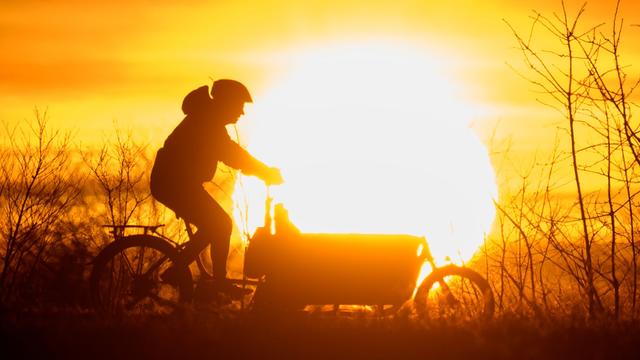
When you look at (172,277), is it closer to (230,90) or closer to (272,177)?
(272,177)

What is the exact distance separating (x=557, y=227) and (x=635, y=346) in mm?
5132

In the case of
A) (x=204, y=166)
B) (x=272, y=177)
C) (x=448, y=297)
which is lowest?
(x=448, y=297)

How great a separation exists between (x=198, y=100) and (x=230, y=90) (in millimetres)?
Result: 364

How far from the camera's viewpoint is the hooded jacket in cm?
1024

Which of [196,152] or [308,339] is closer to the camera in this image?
[308,339]

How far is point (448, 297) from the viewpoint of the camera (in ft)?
34.3

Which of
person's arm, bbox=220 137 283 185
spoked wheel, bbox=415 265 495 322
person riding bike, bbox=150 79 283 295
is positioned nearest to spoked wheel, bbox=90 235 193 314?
person riding bike, bbox=150 79 283 295

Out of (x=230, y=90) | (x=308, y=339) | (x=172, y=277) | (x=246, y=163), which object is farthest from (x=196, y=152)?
(x=308, y=339)

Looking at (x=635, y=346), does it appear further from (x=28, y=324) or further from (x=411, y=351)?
(x=28, y=324)

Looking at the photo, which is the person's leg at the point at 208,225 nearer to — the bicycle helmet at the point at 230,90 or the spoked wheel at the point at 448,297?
the bicycle helmet at the point at 230,90

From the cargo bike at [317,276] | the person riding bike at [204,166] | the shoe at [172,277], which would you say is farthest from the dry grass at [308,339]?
the person riding bike at [204,166]

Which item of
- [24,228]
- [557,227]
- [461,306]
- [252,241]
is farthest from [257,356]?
[24,228]

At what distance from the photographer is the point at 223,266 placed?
10.3 meters

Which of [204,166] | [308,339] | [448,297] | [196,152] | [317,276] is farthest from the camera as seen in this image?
[448,297]
